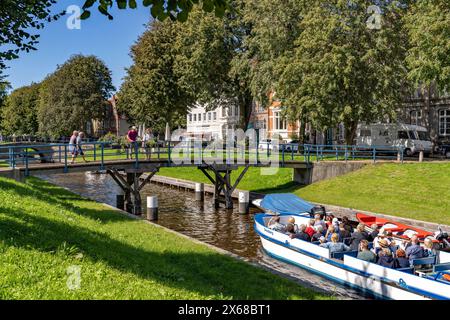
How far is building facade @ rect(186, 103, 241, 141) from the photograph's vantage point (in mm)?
70625

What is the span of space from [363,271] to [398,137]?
29.3 meters

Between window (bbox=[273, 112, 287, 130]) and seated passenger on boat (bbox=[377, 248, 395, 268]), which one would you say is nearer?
seated passenger on boat (bbox=[377, 248, 395, 268])

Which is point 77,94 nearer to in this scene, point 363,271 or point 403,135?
point 403,135

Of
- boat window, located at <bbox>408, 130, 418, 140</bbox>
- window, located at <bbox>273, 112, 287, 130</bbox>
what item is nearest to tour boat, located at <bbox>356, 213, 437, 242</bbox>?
boat window, located at <bbox>408, 130, 418, 140</bbox>

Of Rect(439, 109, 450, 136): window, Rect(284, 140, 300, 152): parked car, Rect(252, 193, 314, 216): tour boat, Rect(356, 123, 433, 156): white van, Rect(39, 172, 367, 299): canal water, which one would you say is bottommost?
Rect(39, 172, 367, 299): canal water

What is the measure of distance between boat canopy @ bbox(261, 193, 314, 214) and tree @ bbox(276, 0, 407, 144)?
10.5 metres

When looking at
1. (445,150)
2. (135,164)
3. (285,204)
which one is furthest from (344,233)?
(445,150)

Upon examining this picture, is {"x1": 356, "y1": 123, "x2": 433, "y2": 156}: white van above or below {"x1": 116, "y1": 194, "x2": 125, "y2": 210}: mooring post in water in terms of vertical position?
above

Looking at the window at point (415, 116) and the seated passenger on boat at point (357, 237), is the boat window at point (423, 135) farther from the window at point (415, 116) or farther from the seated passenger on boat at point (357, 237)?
the seated passenger on boat at point (357, 237)

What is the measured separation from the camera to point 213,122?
7919cm

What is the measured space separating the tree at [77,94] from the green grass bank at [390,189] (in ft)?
158

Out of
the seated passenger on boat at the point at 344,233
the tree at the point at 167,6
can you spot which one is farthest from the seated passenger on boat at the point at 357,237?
the tree at the point at 167,6

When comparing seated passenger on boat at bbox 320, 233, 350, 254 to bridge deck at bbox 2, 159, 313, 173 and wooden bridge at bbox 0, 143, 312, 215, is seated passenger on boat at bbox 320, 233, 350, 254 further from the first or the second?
bridge deck at bbox 2, 159, 313, 173
